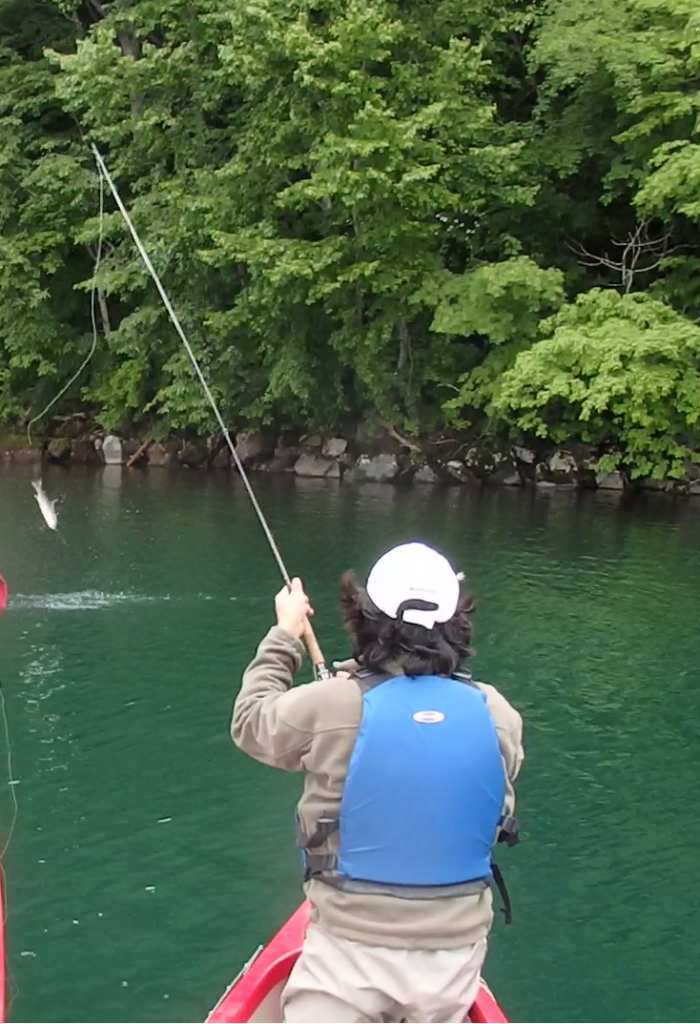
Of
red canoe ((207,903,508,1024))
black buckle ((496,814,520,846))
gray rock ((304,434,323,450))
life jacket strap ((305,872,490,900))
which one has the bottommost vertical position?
gray rock ((304,434,323,450))

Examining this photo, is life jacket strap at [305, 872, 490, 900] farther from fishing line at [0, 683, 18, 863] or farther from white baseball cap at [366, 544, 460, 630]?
fishing line at [0, 683, 18, 863]

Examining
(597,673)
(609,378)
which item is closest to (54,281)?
(609,378)

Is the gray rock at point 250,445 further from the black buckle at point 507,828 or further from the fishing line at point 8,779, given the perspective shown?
the black buckle at point 507,828

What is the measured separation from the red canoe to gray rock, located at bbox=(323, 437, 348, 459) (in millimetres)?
19593

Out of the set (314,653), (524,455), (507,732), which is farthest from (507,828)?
(524,455)

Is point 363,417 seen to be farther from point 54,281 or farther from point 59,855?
point 59,855

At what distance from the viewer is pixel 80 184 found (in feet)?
74.4

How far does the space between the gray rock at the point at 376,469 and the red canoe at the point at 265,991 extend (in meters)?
18.7

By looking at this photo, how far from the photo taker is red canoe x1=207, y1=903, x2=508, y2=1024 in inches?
119

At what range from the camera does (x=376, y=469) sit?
870 inches

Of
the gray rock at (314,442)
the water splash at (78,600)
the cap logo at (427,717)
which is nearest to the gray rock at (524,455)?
the gray rock at (314,442)

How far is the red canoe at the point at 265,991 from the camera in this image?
303 cm

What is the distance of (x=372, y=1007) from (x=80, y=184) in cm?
2209

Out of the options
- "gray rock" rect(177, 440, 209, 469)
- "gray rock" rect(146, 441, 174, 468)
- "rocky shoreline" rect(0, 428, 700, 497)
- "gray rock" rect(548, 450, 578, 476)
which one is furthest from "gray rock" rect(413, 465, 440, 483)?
"gray rock" rect(146, 441, 174, 468)
